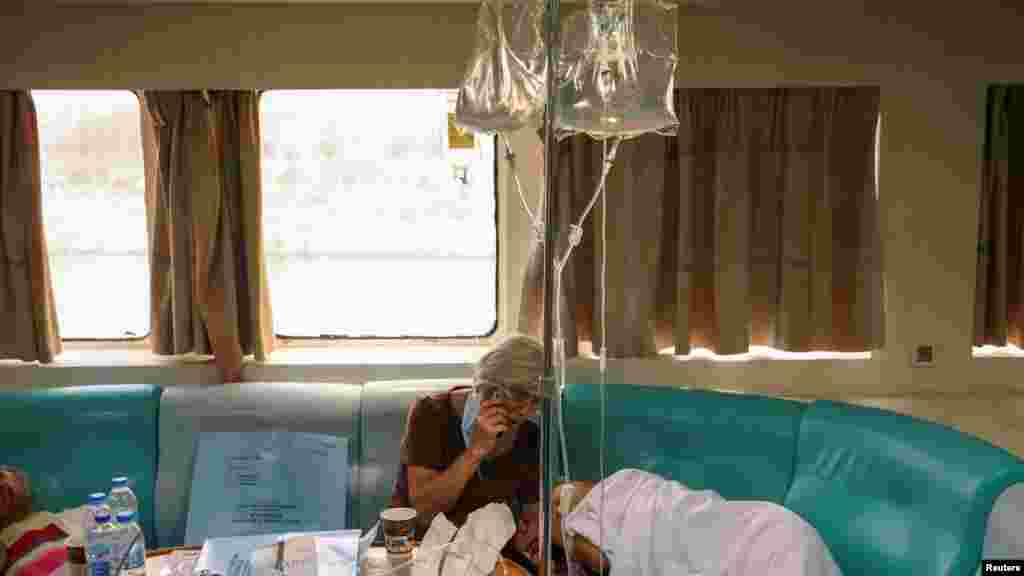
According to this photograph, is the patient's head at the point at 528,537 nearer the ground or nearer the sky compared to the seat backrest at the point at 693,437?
nearer the ground

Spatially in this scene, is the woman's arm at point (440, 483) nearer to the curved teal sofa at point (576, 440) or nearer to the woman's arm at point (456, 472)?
the woman's arm at point (456, 472)

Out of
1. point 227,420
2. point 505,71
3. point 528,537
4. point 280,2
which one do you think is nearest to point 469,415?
point 528,537

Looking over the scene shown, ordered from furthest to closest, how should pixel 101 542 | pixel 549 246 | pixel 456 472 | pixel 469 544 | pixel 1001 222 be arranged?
pixel 1001 222, pixel 456 472, pixel 469 544, pixel 101 542, pixel 549 246

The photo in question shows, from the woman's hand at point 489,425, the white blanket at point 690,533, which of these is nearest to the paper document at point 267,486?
the woman's hand at point 489,425

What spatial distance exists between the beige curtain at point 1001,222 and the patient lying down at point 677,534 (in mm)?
2674

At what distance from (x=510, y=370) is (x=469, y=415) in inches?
8.7

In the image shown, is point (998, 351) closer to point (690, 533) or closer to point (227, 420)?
point (690, 533)

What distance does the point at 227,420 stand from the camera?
300 centimetres

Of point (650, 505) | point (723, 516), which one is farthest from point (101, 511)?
point (723, 516)

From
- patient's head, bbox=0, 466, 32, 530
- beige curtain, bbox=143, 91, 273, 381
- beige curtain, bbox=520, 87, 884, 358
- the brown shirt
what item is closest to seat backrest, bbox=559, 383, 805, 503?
the brown shirt

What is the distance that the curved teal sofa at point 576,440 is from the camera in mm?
2273

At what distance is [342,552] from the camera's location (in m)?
1.98

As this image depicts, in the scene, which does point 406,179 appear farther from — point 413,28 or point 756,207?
point 756,207

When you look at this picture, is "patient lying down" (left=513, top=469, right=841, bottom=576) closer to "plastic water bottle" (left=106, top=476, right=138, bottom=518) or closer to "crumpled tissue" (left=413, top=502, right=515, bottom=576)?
"crumpled tissue" (left=413, top=502, right=515, bottom=576)
